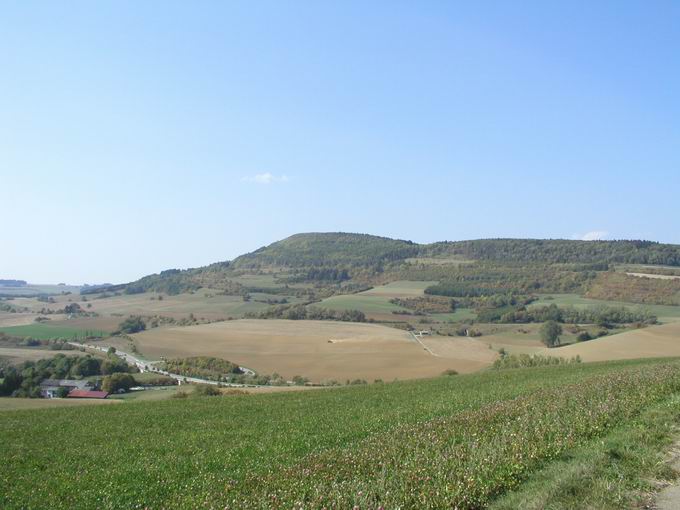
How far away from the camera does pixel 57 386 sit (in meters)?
46.8

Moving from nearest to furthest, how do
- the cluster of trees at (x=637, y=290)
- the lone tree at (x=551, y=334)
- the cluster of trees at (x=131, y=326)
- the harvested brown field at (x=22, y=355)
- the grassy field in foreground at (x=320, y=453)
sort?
the grassy field in foreground at (x=320, y=453), the harvested brown field at (x=22, y=355), the lone tree at (x=551, y=334), the cluster of trees at (x=637, y=290), the cluster of trees at (x=131, y=326)

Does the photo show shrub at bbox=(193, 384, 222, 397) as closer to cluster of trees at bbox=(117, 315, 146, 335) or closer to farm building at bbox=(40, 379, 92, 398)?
farm building at bbox=(40, 379, 92, 398)

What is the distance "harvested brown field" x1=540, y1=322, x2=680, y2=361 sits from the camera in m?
52.3

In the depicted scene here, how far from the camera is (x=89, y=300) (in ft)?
470

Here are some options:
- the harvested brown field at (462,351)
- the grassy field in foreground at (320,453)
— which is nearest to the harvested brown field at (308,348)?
the harvested brown field at (462,351)

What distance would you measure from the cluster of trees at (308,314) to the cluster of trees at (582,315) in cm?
2327

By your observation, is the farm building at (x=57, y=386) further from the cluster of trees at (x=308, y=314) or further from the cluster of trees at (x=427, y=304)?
the cluster of trees at (x=427, y=304)

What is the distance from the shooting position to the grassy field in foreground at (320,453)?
26.0 ft

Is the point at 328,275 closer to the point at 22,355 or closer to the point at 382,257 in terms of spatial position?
the point at 382,257

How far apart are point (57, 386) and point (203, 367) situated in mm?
18352

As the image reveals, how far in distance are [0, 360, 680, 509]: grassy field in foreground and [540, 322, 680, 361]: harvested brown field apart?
3641 cm

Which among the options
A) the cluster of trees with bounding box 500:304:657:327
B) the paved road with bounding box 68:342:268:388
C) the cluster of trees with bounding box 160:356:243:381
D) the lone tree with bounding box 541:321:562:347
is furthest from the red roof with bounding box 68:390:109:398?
the cluster of trees with bounding box 500:304:657:327

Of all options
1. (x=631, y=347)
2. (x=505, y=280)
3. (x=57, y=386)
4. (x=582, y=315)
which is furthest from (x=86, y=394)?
(x=505, y=280)

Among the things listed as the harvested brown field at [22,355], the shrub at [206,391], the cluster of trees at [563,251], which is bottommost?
the harvested brown field at [22,355]
